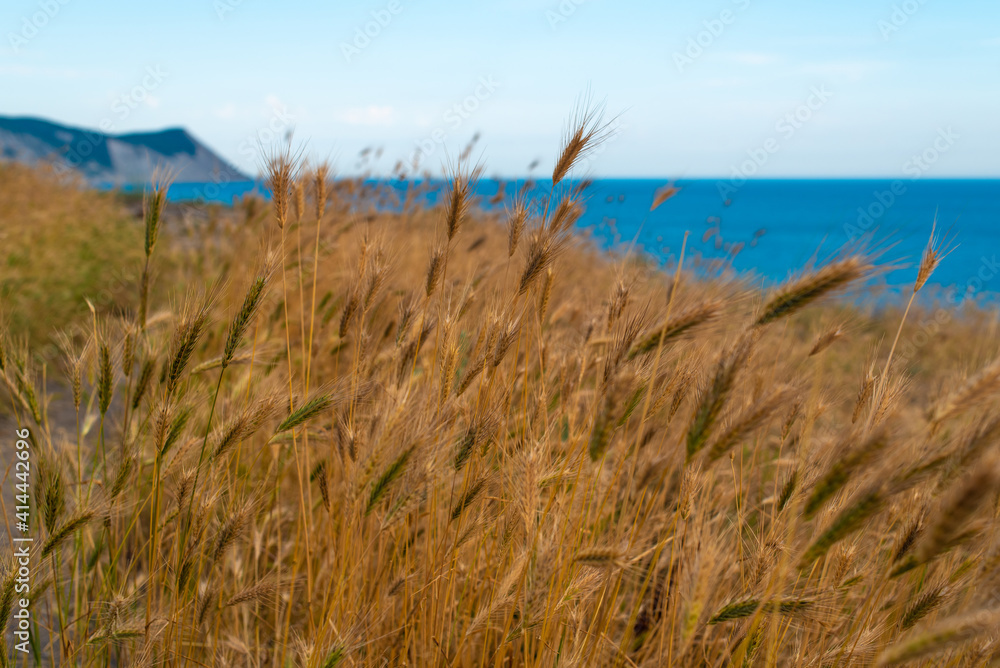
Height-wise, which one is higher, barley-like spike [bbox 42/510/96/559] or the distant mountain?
the distant mountain

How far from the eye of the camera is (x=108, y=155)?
24.7 meters

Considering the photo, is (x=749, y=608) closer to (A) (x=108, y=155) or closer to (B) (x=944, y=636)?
(B) (x=944, y=636)

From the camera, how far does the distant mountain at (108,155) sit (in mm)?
1891

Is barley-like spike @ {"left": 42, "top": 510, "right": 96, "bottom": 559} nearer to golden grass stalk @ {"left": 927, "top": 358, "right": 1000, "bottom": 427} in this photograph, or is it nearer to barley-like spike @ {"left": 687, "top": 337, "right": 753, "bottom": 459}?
barley-like spike @ {"left": 687, "top": 337, "right": 753, "bottom": 459}

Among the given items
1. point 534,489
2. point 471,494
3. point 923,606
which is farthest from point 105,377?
point 923,606

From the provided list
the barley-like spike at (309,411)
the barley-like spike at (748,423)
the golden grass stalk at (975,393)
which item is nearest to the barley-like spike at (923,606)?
the golden grass stalk at (975,393)

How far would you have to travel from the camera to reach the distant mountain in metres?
1.89

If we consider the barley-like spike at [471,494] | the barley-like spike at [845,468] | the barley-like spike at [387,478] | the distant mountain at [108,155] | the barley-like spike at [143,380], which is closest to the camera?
the barley-like spike at [845,468]

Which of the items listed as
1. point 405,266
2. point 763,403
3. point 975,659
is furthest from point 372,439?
point 405,266

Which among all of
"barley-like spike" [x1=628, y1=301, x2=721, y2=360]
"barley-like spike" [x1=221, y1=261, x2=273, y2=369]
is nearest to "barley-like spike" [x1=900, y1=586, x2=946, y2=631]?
"barley-like spike" [x1=628, y1=301, x2=721, y2=360]

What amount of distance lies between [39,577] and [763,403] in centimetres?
163

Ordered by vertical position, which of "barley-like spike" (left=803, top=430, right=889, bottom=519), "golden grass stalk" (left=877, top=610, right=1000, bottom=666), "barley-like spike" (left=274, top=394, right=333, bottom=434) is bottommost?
"golden grass stalk" (left=877, top=610, right=1000, bottom=666)

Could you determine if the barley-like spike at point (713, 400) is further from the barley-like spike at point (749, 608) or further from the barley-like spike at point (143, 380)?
the barley-like spike at point (143, 380)

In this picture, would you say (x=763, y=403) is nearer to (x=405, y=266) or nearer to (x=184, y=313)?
(x=184, y=313)
